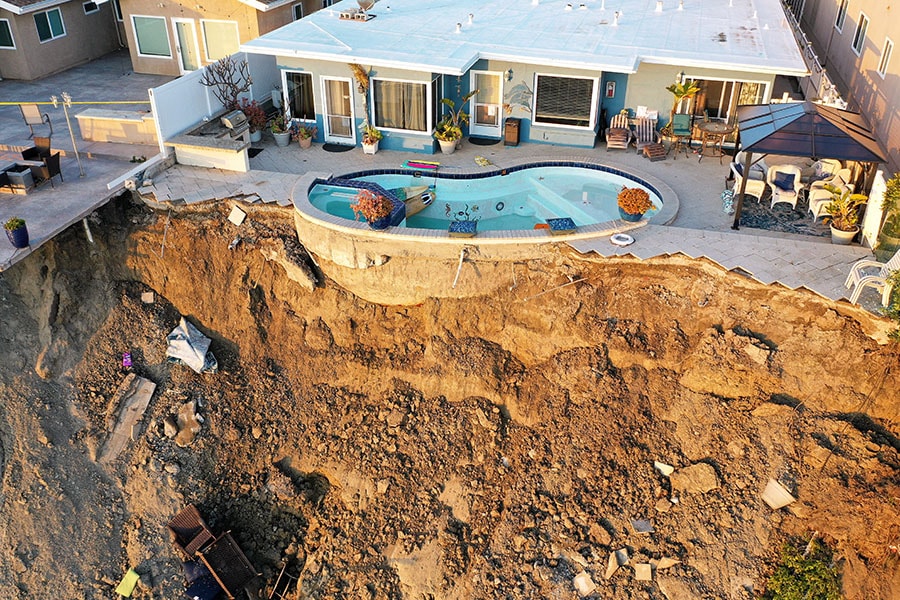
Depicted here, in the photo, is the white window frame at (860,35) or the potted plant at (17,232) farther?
the white window frame at (860,35)

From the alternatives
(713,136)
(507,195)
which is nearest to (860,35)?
(713,136)

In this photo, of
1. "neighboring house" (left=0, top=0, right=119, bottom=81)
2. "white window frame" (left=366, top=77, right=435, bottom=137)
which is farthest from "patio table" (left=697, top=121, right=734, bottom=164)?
"neighboring house" (left=0, top=0, right=119, bottom=81)

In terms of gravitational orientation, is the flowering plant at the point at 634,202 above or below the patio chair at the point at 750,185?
above

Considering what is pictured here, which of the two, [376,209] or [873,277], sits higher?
[376,209]

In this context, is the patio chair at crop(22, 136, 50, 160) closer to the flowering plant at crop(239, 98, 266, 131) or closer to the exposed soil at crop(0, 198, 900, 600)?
the exposed soil at crop(0, 198, 900, 600)

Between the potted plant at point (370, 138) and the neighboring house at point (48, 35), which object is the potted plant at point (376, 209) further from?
the neighboring house at point (48, 35)

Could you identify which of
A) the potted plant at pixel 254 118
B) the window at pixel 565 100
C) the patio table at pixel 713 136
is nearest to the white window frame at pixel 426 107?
the window at pixel 565 100

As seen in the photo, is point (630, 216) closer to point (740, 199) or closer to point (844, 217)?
point (740, 199)

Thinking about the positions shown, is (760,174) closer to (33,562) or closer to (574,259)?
(574,259)
